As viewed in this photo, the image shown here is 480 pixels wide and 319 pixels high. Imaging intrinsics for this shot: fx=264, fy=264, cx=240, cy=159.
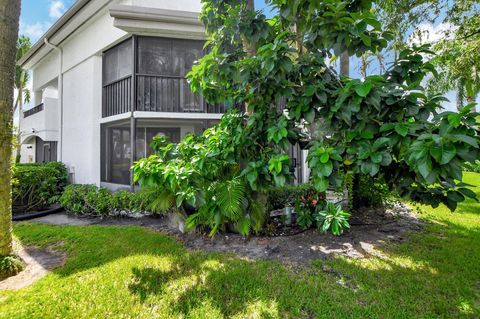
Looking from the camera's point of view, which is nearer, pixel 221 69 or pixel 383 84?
pixel 383 84

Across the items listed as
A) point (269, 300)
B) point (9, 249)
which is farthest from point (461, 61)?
point (9, 249)

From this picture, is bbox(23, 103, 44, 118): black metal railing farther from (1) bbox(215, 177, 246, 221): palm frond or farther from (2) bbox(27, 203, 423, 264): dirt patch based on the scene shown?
(1) bbox(215, 177, 246, 221): palm frond

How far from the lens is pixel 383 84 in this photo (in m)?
3.52

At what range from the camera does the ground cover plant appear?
2.96m

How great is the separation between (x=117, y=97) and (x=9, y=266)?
22.0 ft

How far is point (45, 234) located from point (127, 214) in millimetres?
2003

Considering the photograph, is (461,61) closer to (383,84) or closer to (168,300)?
(383,84)

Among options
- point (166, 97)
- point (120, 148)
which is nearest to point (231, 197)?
point (166, 97)

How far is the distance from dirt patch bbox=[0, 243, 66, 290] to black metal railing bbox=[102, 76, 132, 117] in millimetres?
4999

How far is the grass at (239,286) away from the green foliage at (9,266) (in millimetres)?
651

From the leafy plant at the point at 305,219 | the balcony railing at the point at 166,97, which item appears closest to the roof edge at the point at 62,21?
the balcony railing at the point at 166,97

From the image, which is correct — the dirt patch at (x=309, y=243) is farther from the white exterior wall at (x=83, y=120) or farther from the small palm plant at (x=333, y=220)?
the white exterior wall at (x=83, y=120)

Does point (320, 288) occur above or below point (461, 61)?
below

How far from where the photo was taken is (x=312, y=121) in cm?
391
